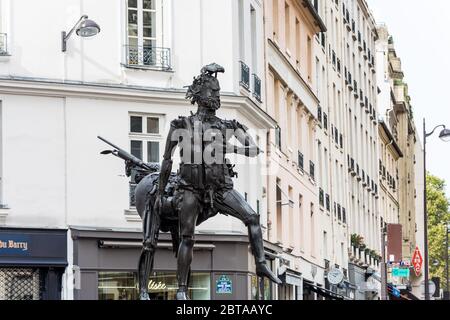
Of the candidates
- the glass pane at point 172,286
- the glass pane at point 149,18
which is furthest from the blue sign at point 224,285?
the glass pane at point 149,18

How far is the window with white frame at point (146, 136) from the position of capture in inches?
1342

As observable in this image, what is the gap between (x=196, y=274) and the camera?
34.3m

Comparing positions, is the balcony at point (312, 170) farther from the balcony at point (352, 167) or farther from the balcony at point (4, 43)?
the balcony at point (4, 43)

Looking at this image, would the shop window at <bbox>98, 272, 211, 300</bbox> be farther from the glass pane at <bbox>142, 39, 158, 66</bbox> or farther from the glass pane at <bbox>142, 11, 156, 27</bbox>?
the glass pane at <bbox>142, 11, 156, 27</bbox>

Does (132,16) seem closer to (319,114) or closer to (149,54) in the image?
(149,54)

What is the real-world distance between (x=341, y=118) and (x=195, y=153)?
150 ft

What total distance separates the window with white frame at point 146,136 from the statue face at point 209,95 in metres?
16.9

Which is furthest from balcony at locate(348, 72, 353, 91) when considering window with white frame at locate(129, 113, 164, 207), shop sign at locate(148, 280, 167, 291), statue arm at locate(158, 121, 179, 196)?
statue arm at locate(158, 121, 179, 196)

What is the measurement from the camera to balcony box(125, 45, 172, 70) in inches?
1358

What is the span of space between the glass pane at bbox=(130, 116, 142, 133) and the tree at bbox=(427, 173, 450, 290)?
9063cm

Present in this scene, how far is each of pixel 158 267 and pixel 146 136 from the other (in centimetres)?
339

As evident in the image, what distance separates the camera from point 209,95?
55.7 ft

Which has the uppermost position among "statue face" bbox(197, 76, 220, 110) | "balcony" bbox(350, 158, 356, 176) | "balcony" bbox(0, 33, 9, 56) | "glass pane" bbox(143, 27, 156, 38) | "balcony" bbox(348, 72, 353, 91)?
"balcony" bbox(348, 72, 353, 91)
